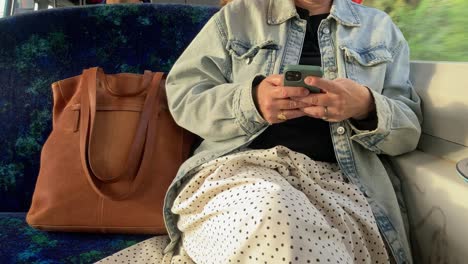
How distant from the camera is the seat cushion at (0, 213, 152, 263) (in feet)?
3.49

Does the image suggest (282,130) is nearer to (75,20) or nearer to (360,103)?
(360,103)

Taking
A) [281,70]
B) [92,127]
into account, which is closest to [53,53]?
[92,127]

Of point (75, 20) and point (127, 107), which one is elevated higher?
point (75, 20)

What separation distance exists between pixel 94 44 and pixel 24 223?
60 cm

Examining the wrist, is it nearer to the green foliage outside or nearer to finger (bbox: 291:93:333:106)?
finger (bbox: 291:93:333:106)

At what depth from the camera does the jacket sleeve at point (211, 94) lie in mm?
1052

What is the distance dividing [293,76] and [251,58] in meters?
0.31

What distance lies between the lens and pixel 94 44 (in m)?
1.48

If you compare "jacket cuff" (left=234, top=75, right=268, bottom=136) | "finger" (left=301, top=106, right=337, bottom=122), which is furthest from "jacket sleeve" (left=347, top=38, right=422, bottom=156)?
"jacket cuff" (left=234, top=75, right=268, bottom=136)

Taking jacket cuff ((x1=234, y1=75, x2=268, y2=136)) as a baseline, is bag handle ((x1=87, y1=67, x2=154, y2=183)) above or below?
below

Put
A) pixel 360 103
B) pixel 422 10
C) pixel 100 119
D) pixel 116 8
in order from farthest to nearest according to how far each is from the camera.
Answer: pixel 116 8 → pixel 422 10 → pixel 100 119 → pixel 360 103

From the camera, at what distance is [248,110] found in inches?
40.3

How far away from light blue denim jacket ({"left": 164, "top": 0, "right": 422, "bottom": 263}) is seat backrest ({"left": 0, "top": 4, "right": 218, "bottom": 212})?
12.5 inches

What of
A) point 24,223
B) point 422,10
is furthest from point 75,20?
point 422,10
